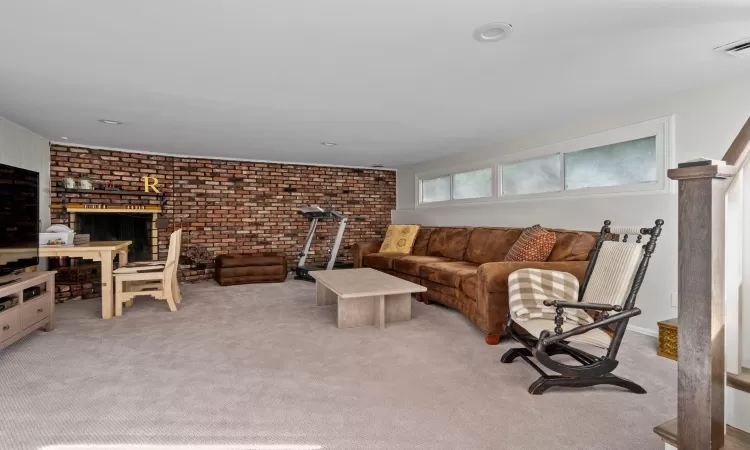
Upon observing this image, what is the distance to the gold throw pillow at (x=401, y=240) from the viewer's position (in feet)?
19.5

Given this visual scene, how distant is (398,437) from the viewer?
5.76 feet

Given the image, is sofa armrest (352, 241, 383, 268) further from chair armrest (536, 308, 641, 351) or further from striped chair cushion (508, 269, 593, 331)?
chair armrest (536, 308, 641, 351)

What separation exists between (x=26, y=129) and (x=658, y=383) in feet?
20.4

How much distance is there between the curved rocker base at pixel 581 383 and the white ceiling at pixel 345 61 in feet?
6.32

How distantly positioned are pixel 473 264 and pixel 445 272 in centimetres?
67

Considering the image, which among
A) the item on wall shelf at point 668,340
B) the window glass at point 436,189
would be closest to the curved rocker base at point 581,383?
the item on wall shelf at point 668,340

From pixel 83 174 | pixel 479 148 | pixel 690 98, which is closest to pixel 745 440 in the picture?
pixel 690 98

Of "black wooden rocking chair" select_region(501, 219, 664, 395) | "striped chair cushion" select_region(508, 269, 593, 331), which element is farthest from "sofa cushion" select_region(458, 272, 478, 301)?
"black wooden rocking chair" select_region(501, 219, 664, 395)

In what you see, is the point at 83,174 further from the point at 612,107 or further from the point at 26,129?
the point at 612,107

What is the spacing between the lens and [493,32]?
2.09m

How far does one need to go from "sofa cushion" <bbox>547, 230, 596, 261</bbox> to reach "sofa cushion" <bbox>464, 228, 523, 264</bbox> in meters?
0.70

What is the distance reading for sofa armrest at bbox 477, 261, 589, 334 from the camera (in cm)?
308

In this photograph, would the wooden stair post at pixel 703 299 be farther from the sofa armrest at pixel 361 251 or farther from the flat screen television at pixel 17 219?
the sofa armrest at pixel 361 251

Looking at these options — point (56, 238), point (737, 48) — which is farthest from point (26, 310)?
point (737, 48)
